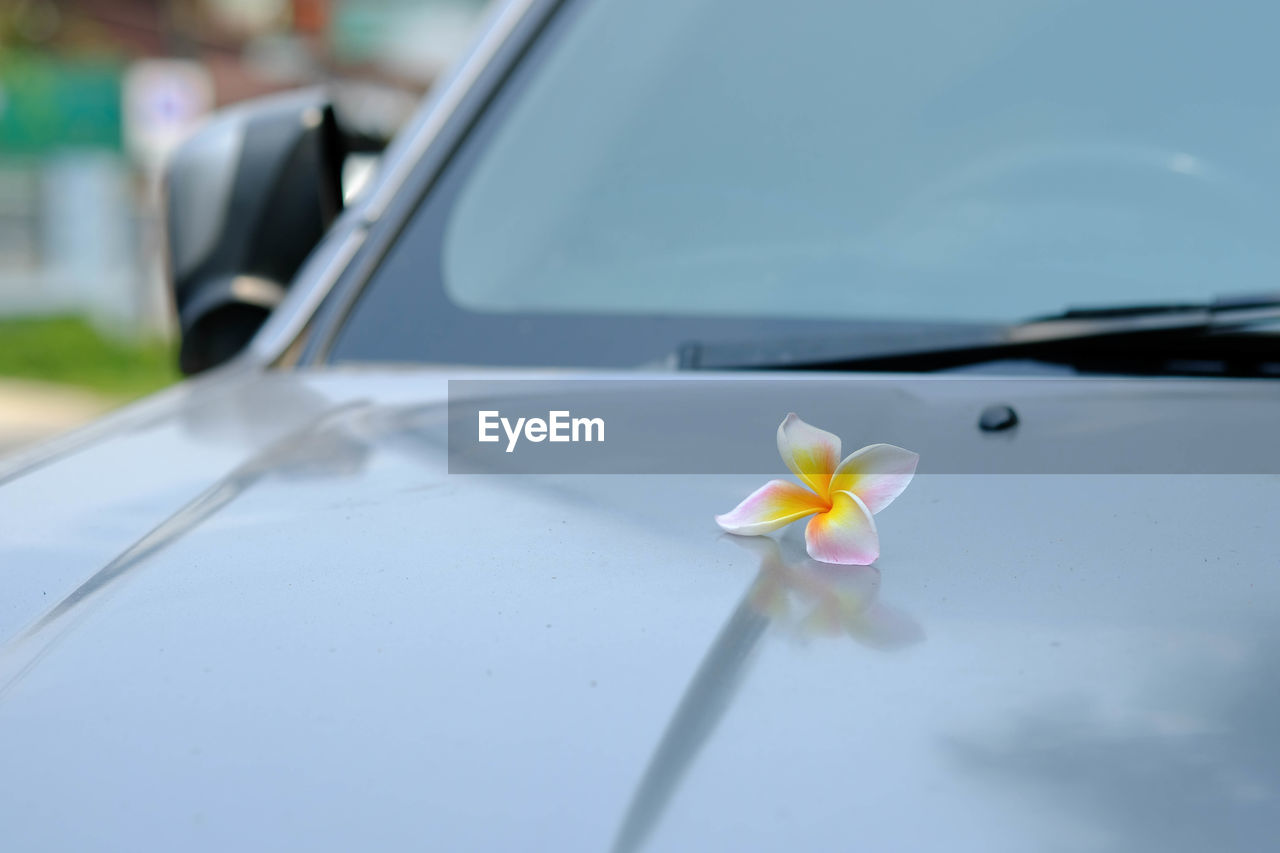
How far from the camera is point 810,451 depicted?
1.03 m

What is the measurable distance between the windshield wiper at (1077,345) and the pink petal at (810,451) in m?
0.32

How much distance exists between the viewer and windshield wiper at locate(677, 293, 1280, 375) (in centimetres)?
123

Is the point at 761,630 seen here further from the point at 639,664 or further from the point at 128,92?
the point at 128,92

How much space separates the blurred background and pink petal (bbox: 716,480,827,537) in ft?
14.6

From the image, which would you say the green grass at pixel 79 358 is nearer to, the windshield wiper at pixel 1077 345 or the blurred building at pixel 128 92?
the blurred building at pixel 128 92

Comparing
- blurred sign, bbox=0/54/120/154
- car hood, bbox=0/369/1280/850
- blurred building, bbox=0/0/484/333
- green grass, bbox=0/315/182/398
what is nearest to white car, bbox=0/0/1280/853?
car hood, bbox=0/369/1280/850

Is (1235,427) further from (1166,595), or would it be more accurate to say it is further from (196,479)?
(196,479)

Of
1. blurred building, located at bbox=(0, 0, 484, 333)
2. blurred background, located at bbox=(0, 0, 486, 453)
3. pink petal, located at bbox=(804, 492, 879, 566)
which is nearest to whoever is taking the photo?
pink petal, located at bbox=(804, 492, 879, 566)

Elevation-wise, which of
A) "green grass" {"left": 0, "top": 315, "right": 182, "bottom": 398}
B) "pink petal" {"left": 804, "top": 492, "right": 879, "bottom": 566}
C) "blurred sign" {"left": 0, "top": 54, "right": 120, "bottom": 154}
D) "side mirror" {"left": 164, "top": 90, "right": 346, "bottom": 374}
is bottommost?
"green grass" {"left": 0, "top": 315, "right": 182, "bottom": 398}

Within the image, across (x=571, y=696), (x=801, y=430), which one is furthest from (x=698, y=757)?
(x=801, y=430)

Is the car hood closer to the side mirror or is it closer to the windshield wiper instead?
the windshield wiper

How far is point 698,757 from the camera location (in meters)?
0.73

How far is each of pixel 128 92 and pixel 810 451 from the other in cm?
1081

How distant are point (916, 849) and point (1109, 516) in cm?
41
